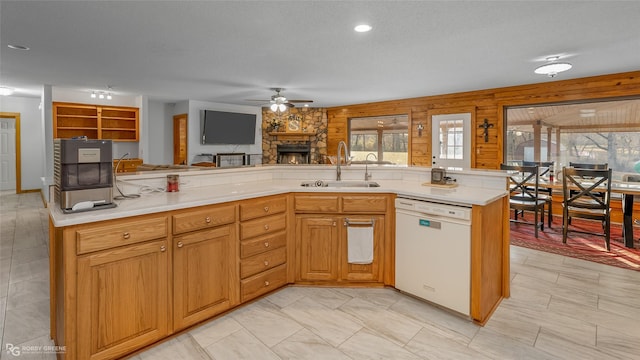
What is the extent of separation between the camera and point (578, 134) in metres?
5.94

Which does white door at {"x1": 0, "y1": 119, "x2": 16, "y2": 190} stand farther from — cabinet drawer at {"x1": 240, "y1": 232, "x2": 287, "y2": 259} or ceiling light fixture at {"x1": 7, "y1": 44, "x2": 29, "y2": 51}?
cabinet drawer at {"x1": 240, "y1": 232, "x2": 287, "y2": 259}

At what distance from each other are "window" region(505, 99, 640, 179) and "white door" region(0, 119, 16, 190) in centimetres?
1139

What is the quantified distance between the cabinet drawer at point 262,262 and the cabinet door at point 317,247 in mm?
166

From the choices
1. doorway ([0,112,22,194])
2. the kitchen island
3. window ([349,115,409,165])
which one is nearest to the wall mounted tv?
window ([349,115,409,165])

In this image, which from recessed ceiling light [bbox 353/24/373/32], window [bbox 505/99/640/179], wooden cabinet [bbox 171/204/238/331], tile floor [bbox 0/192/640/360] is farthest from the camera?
window [bbox 505/99/640/179]

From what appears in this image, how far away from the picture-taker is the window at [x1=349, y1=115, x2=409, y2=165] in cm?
813

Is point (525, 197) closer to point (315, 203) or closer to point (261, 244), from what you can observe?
point (315, 203)

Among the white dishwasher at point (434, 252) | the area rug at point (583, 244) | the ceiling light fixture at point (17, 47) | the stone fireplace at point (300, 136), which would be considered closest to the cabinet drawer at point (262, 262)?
the white dishwasher at point (434, 252)

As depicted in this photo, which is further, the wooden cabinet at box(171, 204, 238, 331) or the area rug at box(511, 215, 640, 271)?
the area rug at box(511, 215, 640, 271)

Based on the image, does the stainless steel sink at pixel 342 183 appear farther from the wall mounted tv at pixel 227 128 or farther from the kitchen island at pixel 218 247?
the wall mounted tv at pixel 227 128

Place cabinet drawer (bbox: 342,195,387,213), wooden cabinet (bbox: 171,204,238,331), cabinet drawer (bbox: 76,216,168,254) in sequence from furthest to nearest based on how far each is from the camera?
1. cabinet drawer (bbox: 342,195,387,213)
2. wooden cabinet (bbox: 171,204,238,331)
3. cabinet drawer (bbox: 76,216,168,254)

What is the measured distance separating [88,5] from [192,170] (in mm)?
1520

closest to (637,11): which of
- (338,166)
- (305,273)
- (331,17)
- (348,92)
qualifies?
(331,17)

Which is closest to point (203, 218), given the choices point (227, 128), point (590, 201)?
point (590, 201)
